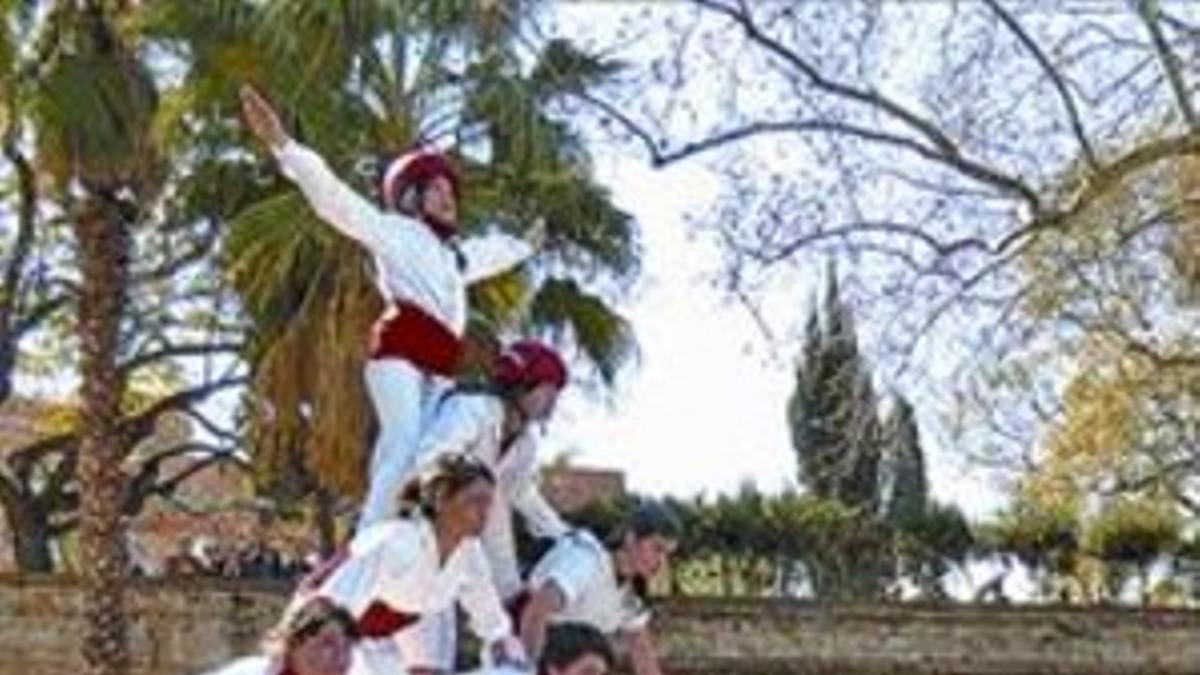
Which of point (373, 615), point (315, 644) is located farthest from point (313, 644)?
point (373, 615)

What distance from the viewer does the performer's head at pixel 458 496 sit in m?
6.90

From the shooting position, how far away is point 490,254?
8523 mm

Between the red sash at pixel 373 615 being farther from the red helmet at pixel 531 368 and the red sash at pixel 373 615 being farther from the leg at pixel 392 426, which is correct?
the red helmet at pixel 531 368

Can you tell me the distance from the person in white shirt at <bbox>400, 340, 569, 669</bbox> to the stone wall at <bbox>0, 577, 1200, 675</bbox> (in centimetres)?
1352

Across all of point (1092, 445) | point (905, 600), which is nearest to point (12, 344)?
point (905, 600)

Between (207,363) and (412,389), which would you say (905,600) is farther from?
(412,389)

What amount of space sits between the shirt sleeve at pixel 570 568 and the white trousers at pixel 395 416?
65 cm

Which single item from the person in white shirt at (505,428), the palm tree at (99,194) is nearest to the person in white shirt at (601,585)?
the person in white shirt at (505,428)

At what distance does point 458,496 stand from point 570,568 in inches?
53.1

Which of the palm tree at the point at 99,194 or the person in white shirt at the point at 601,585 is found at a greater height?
the palm tree at the point at 99,194

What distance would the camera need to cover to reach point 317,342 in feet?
63.7

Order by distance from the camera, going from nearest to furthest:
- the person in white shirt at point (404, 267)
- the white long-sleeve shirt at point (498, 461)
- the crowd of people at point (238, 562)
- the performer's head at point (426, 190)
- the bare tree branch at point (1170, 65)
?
the white long-sleeve shirt at point (498, 461), the person in white shirt at point (404, 267), the performer's head at point (426, 190), the bare tree branch at point (1170, 65), the crowd of people at point (238, 562)

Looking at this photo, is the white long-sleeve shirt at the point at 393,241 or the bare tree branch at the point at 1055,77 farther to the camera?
the bare tree branch at the point at 1055,77

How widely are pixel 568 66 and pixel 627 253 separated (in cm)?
529
